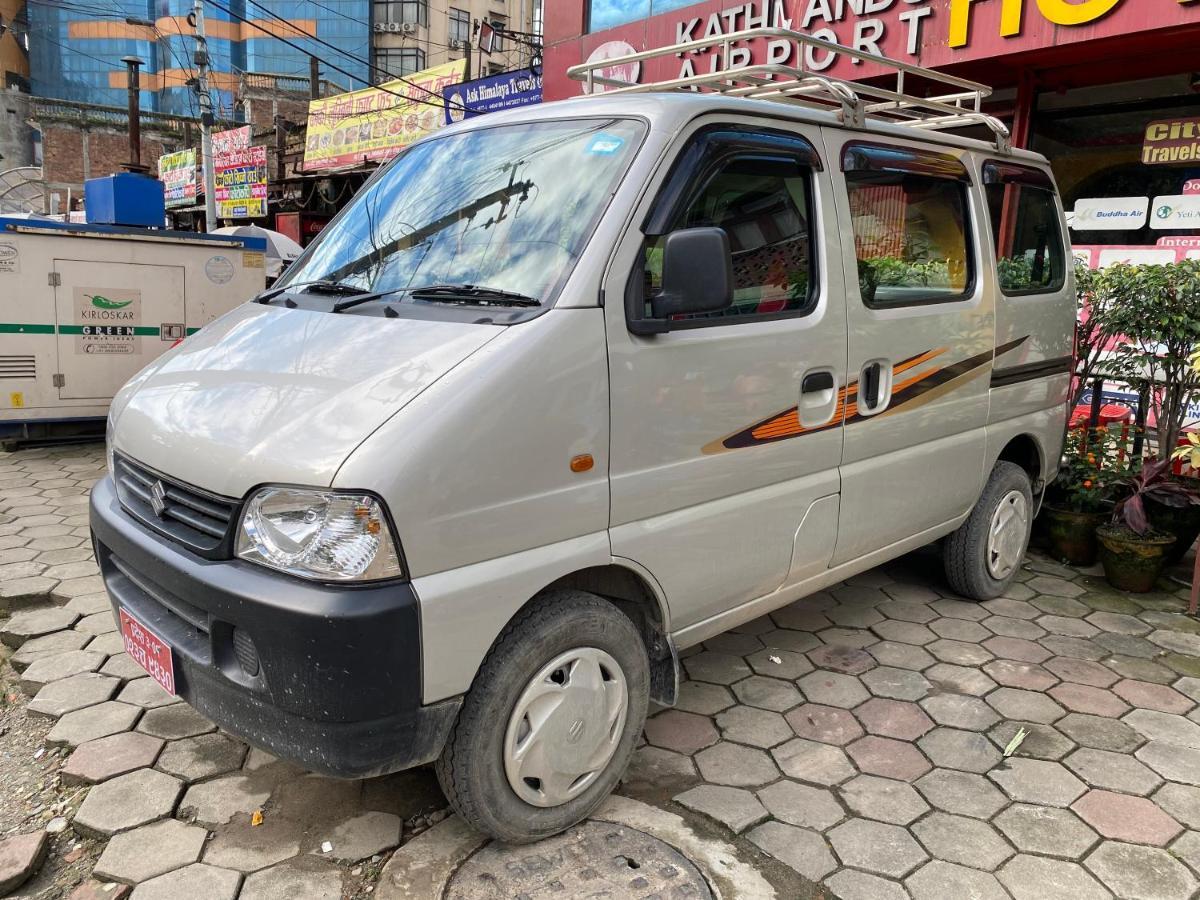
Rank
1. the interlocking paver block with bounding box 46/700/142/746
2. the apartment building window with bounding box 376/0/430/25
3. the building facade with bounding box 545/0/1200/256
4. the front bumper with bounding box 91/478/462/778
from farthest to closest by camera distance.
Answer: the apartment building window with bounding box 376/0/430/25 → the building facade with bounding box 545/0/1200/256 → the interlocking paver block with bounding box 46/700/142/746 → the front bumper with bounding box 91/478/462/778

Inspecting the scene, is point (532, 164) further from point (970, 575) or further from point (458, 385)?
point (970, 575)

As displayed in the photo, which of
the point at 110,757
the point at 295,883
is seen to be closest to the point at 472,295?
the point at 295,883

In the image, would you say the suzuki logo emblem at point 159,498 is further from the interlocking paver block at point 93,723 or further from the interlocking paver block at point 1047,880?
the interlocking paver block at point 1047,880

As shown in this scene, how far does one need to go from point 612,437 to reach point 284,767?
165 cm

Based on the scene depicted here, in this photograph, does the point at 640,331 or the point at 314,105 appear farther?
the point at 314,105

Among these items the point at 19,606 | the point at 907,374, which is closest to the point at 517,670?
the point at 907,374

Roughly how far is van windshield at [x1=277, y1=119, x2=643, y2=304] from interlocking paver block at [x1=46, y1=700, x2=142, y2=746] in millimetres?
1684

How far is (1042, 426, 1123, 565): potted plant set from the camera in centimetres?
491

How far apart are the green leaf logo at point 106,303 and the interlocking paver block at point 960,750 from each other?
7140 mm

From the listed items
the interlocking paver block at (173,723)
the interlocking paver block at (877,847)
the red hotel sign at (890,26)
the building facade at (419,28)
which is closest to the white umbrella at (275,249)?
the red hotel sign at (890,26)

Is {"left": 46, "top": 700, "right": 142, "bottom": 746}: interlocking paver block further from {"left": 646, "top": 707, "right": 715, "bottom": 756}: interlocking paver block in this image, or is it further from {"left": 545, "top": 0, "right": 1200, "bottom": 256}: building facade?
{"left": 545, "top": 0, "right": 1200, "bottom": 256}: building facade

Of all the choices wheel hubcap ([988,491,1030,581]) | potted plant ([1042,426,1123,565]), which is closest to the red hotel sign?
potted plant ([1042,426,1123,565])

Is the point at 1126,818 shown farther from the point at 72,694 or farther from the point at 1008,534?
the point at 72,694

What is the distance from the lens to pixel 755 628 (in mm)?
4102
